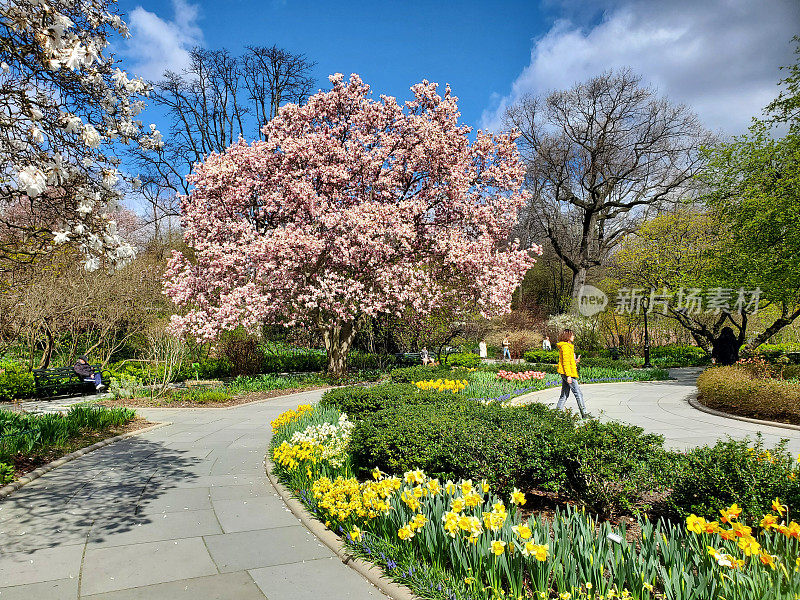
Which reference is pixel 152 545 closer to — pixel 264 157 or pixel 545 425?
pixel 545 425

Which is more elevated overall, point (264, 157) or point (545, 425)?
point (264, 157)

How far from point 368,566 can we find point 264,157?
13835mm

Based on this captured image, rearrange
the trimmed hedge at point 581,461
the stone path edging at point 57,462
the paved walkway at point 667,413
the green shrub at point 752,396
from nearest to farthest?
the trimmed hedge at point 581,461 → the stone path edging at point 57,462 → the paved walkway at point 667,413 → the green shrub at point 752,396

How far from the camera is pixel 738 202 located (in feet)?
51.8

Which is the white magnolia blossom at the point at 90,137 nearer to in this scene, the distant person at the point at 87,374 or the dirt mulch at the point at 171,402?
the dirt mulch at the point at 171,402

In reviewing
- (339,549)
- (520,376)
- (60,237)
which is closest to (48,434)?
(60,237)

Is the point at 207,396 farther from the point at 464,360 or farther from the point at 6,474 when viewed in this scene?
the point at 464,360

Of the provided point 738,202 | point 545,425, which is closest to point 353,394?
point 545,425

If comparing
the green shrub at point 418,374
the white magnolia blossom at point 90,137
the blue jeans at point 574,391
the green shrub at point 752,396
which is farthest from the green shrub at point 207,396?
the green shrub at point 752,396

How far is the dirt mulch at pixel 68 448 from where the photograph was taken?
6207 mm

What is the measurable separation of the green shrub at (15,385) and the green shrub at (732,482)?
1432 cm

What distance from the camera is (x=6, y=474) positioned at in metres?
5.49

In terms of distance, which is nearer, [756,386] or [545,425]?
[545,425]

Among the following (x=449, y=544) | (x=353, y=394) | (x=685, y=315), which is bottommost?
(x=449, y=544)
